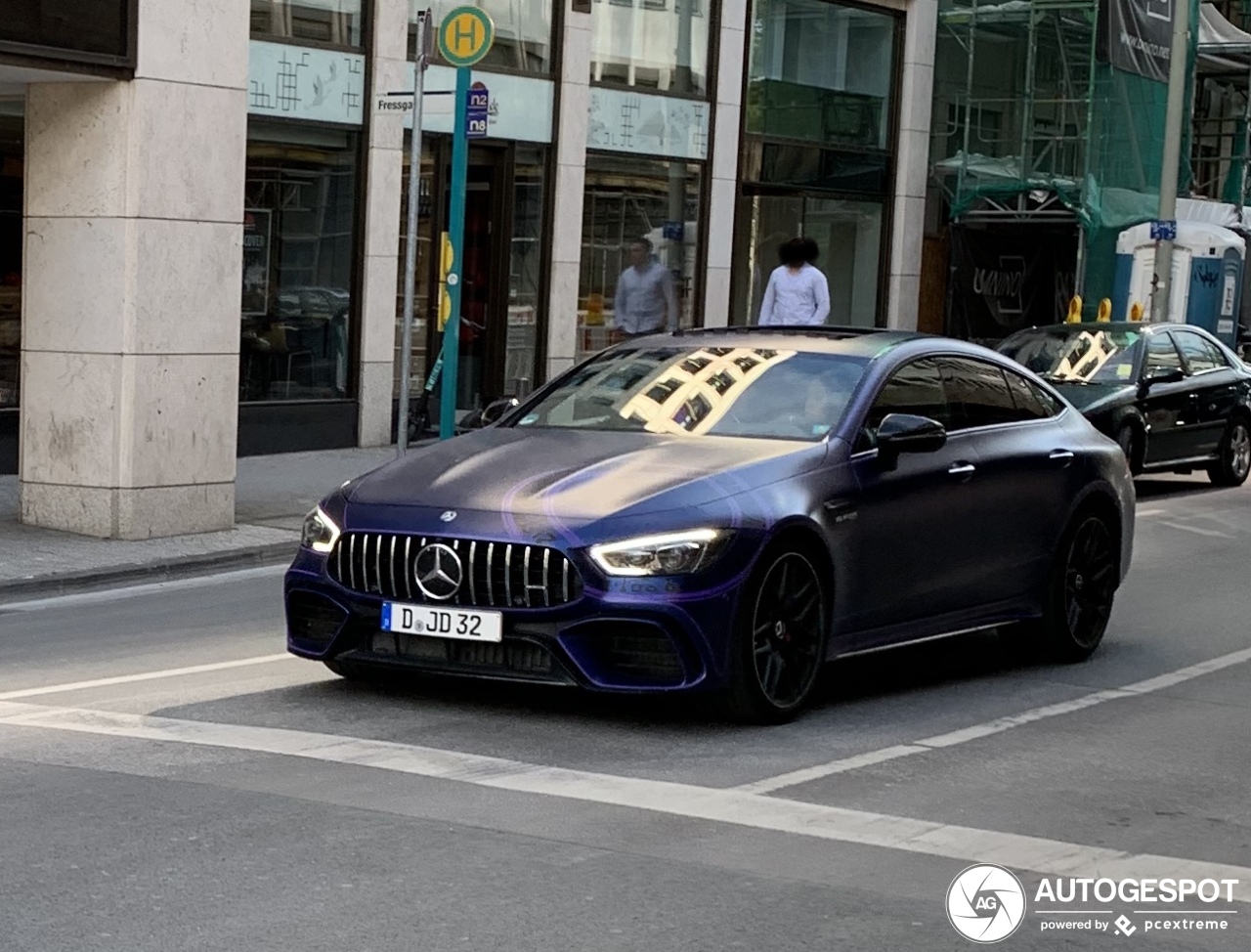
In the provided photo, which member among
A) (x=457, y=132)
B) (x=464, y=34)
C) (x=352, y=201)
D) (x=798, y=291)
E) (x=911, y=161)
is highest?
(x=464, y=34)

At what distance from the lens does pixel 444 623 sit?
8.27 m

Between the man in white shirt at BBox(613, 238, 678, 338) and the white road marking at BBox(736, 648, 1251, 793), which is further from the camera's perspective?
the man in white shirt at BBox(613, 238, 678, 338)

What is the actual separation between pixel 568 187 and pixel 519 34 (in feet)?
5.14

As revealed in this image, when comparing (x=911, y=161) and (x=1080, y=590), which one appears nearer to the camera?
(x=1080, y=590)

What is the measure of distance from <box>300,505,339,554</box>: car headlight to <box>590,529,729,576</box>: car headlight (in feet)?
3.54

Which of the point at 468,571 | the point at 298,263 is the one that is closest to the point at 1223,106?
the point at 298,263

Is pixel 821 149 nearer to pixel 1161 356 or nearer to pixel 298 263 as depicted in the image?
pixel 1161 356

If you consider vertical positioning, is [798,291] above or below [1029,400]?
above

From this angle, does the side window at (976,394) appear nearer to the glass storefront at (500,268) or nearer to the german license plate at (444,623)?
the german license plate at (444,623)

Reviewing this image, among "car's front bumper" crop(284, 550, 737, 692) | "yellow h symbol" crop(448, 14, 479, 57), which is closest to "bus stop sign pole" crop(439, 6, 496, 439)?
"yellow h symbol" crop(448, 14, 479, 57)

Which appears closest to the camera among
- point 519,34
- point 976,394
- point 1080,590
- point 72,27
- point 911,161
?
point 976,394

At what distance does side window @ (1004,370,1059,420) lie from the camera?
10.5 m

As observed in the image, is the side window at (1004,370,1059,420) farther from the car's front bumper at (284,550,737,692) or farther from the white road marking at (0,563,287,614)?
the white road marking at (0,563,287,614)

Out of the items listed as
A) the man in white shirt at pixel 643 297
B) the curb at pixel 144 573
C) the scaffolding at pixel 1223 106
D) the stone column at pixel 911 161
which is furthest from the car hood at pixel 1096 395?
the scaffolding at pixel 1223 106
